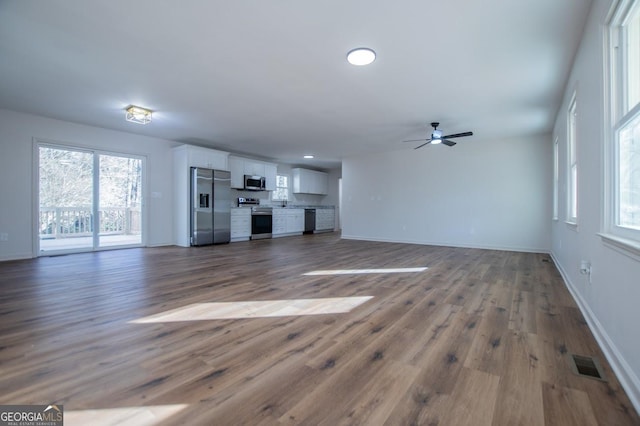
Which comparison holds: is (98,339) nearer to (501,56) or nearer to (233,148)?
(501,56)

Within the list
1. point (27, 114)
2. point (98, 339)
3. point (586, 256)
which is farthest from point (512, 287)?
point (27, 114)

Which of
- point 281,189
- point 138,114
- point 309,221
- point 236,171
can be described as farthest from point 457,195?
point 138,114

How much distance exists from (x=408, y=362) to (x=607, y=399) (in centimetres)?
87

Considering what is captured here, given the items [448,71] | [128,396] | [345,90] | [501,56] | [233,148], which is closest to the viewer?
[128,396]

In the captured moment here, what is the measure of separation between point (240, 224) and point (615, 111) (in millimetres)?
7207

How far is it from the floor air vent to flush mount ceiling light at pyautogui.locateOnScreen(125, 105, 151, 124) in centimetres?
551

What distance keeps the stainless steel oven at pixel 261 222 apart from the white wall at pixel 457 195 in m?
2.16

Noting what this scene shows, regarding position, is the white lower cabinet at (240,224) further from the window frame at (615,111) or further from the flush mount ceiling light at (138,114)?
the window frame at (615,111)

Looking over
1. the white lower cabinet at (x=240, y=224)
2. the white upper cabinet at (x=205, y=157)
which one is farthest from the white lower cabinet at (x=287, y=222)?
the white upper cabinet at (x=205, y=157)

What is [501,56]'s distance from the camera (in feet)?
9.39

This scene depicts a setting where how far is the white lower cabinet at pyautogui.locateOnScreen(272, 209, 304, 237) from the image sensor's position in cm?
868

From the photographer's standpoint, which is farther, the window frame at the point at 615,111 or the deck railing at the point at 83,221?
the deck railing at the point at 83,221

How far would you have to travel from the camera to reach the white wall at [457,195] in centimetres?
584

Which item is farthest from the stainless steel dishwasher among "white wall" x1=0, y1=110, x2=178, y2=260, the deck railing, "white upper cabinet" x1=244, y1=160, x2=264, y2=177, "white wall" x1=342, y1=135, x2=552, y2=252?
"white wall" x1=0, y1=110, x2=178, y2=260
